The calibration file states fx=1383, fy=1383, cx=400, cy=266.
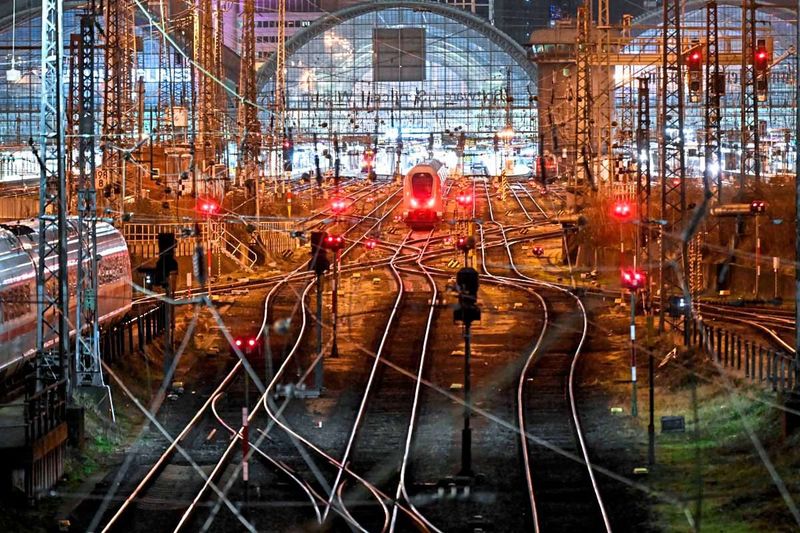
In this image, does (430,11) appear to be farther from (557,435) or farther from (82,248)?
(557,435)

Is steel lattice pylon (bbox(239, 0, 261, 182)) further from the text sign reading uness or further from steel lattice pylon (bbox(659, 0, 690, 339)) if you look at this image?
the text sign reading uness

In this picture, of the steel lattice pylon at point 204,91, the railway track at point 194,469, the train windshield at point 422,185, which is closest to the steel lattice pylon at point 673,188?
the railway track at point 194,469

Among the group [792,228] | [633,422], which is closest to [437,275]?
[792,228]

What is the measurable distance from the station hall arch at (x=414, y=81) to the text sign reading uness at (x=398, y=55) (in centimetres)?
153

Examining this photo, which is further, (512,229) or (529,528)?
(512,229)

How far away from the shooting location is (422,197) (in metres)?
46.3

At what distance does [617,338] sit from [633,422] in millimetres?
6936

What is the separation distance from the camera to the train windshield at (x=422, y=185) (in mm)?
45688

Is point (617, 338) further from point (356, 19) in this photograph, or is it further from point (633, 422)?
point (356, 19)

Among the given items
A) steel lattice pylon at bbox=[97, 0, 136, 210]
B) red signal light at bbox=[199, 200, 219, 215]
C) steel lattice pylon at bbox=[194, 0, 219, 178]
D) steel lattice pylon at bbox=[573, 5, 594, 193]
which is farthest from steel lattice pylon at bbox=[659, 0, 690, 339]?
steel lattice pylon at bbox=[194, 0, 219, 178]

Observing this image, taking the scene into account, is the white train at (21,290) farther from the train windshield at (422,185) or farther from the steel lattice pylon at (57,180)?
the train windshield at (422,185)

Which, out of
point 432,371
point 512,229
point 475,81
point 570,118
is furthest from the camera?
point 475,81

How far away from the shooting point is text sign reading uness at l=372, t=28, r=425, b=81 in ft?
241

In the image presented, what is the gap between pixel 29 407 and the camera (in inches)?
560
